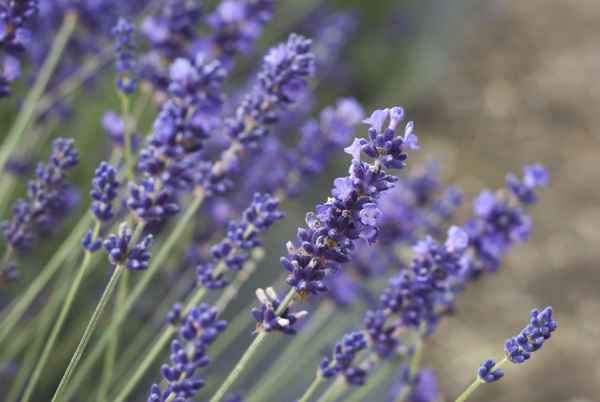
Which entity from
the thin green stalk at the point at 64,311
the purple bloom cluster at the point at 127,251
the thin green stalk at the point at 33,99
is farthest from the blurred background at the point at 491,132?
the purple bloom cluster at the point at 127,251

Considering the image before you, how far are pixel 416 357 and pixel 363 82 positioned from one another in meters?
3.40

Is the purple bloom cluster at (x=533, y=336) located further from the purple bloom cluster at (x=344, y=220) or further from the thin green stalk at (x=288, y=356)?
the thin green stalk at (x=288, y=356)

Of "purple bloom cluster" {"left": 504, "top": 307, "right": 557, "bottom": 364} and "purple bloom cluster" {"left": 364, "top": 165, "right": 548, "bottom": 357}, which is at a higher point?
"purple bloom cluster" {"left": 364, "top": 165, "right": 548, "bottom": 357}

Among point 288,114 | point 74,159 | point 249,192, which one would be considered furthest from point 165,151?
point 288,114

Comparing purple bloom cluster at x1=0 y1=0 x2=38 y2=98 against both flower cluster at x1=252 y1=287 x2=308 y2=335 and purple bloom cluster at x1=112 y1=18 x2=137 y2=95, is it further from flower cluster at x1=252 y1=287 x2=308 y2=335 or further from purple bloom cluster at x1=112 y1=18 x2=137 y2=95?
flower cluster at x1=252 y1=287 x2=308 y2=335

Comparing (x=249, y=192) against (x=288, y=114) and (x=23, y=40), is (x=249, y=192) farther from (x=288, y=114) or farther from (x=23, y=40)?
(x=23, y=40)

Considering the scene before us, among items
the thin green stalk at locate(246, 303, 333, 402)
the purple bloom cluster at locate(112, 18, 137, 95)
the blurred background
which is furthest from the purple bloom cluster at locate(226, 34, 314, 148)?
the blurred background

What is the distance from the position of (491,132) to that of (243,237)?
14.3 ft

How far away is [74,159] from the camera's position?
1.59 meters

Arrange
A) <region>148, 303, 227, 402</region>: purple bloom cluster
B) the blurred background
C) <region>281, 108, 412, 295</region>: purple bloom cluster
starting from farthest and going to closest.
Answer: the blurred background
<region>148, 303, 227, 402</region>: purple bloom cluster
<region>281, 108, 412, 295</region>: purple bloom cluster

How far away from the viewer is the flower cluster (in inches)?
50.5

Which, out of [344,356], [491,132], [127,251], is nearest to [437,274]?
[344,356]

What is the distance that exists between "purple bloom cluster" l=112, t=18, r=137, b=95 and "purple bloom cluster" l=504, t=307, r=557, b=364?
0.94 metres

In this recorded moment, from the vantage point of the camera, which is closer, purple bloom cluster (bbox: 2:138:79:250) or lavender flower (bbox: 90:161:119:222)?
lavender flower (bbox: 90:161:119:222)
